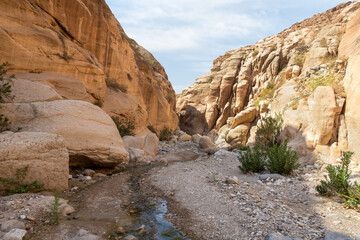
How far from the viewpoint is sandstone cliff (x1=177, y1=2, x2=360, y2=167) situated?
10.9 metres

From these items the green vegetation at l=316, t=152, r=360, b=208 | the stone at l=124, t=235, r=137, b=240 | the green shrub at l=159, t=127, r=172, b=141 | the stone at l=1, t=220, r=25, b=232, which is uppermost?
the green vegetation at l=316, t=152, r=360, b=208

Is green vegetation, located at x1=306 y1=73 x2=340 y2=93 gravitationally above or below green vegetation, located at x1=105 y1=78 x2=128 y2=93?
above

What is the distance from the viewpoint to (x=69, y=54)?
1517 cm

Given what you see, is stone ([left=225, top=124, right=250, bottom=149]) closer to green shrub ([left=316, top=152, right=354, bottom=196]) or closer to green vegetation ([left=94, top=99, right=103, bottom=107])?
green vegetation ([left=94, top=99, right=103, bottom=107])

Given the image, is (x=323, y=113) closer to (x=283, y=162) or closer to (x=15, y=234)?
(x=283, y=162)

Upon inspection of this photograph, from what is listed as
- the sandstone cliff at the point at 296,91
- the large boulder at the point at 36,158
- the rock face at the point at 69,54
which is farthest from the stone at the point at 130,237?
the sandstone cliff at the point at 296,91

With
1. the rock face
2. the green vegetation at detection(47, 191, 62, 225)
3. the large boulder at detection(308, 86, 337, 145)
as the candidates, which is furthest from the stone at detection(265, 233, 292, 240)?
the rock face

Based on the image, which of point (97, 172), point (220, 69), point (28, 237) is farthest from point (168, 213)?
point (220, 69)

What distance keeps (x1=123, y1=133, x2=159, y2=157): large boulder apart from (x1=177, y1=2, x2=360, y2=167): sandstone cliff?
8.54 m

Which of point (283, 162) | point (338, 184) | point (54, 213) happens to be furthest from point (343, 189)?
point (54, 213)

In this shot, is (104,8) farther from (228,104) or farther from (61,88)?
(228,104)

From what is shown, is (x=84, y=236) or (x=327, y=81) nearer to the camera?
(x=84, y=236)

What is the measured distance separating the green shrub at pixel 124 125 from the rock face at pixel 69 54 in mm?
673

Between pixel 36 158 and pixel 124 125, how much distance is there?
13113 millimetres
